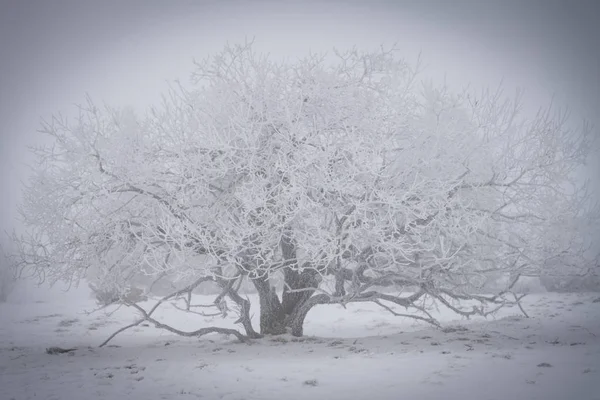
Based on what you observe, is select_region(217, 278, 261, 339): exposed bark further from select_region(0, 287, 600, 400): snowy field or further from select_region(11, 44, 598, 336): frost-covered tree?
select_region(0, 287, 600, 400): snowy field

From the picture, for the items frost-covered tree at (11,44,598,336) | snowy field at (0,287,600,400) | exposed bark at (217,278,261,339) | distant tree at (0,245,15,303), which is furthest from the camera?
distant tree at (0,245,15,303)

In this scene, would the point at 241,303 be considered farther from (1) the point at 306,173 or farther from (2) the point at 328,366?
(1) the point at 306,173

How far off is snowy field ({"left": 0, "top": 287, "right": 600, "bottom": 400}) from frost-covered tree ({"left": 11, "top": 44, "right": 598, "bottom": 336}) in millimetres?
1120

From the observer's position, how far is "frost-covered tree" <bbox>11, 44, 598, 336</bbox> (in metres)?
8.10

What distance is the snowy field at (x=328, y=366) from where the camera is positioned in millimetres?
5180

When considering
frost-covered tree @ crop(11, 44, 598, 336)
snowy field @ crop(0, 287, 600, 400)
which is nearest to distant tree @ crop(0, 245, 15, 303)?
snowy field @ crop(0, 287, 600, 400)

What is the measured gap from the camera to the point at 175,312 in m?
17.8

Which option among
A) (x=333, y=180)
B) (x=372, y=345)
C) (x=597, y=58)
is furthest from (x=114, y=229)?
(x=597, y=58)

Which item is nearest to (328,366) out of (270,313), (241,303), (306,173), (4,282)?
(306,173)

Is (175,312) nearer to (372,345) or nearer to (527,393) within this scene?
(372,345)

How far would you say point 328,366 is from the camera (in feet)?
21.6

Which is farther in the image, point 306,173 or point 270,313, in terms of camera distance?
point 270,313

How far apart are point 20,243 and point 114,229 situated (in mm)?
2284

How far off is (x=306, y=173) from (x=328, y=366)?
3.11m
